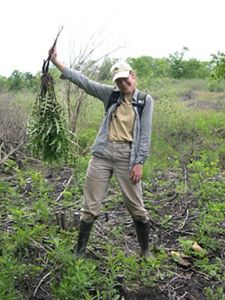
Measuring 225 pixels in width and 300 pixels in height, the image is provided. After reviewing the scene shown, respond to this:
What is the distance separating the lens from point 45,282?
177 inches

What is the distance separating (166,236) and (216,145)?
666 cm

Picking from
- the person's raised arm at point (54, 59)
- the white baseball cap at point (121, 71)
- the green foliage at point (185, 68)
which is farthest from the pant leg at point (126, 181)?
the green foliage at point (185, 68)

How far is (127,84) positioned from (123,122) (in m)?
0.35

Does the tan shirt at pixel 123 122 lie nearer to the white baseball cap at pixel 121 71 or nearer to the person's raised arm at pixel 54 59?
the white baseball cap at pixel 121 71

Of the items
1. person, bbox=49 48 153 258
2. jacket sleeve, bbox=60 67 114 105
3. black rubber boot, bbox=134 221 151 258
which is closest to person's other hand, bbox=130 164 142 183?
person, bbox=49 48 153 258

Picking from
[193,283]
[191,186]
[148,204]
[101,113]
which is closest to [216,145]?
[101,113]

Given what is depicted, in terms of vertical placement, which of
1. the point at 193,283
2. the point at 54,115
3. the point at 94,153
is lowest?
the point at 193,283

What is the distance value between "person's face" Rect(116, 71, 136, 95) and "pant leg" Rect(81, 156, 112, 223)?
663 mm

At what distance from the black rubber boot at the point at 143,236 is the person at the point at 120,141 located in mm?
229

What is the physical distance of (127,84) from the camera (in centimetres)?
448

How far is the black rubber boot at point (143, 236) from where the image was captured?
4.87 meters

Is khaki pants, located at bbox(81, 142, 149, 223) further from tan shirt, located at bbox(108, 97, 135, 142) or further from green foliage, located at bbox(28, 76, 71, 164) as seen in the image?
green foliage, located at bbox(28, 76, 71, 164)

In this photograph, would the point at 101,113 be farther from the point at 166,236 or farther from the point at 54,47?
the point at 54,47

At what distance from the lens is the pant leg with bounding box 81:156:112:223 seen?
183 inches
